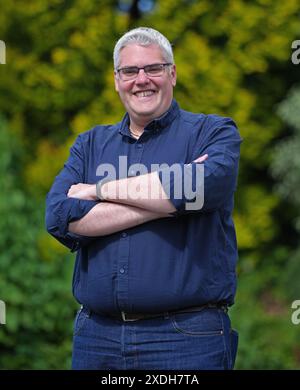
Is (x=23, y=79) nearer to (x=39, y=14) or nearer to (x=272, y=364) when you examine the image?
(x=39, y=14)

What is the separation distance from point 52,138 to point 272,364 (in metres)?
3.24

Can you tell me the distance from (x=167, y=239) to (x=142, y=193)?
0.18 meters

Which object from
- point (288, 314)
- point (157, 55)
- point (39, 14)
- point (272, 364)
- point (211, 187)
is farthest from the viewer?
point (39, 14)

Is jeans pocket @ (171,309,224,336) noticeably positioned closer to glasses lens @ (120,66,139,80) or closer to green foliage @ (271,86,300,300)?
glasses lens @ (120,66,139,80)

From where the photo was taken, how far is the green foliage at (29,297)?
16.7ft

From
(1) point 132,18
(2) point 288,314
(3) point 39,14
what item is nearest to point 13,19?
(3) point 39,14

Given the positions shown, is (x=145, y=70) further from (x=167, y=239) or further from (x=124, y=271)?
(x=124, y=271)

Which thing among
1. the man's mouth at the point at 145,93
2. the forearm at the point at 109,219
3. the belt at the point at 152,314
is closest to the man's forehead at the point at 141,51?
the man's mouth at the point at 145,93

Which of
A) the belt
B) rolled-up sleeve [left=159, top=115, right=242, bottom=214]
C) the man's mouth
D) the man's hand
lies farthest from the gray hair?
the belt

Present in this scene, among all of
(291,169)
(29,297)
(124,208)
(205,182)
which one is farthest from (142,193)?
(291,169)

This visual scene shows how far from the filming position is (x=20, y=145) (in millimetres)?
7047

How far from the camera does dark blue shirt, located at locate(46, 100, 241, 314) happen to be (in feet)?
8.23

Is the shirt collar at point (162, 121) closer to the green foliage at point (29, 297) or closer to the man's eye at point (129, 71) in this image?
the man's eye at point (129, 71)

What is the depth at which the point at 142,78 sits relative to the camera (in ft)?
8.68
